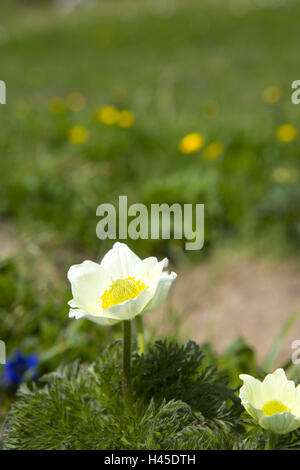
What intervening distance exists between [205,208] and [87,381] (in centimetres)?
176

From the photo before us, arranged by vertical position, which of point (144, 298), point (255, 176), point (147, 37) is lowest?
point (144, 298)

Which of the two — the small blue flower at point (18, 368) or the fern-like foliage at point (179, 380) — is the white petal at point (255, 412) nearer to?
the fern-like foliage at point (179, 380)

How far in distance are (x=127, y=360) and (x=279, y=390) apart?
12.0 inches

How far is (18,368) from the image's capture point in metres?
1.68

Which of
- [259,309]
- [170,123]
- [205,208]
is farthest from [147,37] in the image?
[259,309]

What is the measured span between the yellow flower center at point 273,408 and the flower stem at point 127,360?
10.8 inches

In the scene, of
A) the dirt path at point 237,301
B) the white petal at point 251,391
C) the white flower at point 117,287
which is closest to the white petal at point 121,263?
the white flower at point 117,287

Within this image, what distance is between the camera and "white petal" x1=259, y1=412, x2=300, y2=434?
3.09 ft

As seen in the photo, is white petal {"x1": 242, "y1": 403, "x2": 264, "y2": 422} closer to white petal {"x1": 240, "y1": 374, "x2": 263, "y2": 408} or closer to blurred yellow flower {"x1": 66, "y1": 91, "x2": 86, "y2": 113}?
white petal {"x1": 240, "y1": 374, "x2": 263, "y2": 408}

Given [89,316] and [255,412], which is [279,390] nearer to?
[255,412]

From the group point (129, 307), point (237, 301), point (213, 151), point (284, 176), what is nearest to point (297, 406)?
point (129, 307)

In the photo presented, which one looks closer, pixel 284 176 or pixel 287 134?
pixel 284 176

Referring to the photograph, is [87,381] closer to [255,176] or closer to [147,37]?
[255,176]

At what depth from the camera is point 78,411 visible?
1193 millimetres
